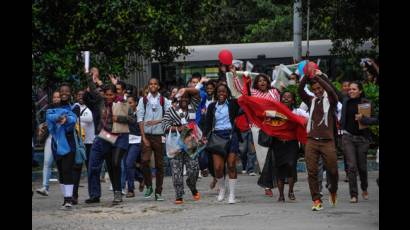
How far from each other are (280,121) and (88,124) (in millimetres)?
3628

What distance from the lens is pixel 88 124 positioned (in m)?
17.7

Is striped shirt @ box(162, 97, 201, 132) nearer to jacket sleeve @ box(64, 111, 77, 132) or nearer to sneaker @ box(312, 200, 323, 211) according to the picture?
jacket sleeve @ box(64, 111, 77, 132)

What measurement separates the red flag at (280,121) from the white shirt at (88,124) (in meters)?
3.07

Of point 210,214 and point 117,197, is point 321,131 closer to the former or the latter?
point 210,214

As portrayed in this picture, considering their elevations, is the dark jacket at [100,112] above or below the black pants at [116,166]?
above

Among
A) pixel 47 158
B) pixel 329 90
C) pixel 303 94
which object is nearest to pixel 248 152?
pixel 47 158

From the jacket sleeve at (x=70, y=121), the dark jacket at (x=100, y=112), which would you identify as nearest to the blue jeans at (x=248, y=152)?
the dark jacket at (x=100, y=112)

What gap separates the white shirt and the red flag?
10.1ft

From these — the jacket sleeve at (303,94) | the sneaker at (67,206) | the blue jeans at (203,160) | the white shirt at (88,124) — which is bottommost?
the sneaker at (67,206)

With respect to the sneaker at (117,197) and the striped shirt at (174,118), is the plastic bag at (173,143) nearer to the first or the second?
the striped shirt at (174,118)

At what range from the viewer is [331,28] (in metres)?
26.6

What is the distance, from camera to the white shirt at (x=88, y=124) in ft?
57.5

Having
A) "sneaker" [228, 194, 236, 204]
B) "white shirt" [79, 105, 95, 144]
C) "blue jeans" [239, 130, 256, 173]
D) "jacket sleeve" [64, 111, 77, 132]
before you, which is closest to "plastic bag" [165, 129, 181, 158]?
"sneaker" [228, 194, 236, 204]
